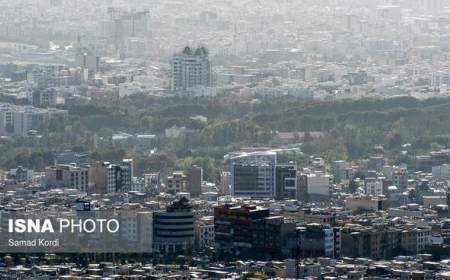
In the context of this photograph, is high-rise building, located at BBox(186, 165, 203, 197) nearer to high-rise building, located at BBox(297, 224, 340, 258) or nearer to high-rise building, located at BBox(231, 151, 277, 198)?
high-rise building, located at BBox(231, 151, 277, 198)

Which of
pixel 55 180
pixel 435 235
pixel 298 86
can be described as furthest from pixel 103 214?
pixel 298 86

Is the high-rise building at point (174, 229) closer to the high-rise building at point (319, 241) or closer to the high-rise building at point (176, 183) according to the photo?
the high-rise building at point (319, 241)

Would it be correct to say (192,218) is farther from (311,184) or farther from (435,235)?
(311,184)

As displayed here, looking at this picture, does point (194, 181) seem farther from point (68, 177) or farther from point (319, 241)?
point (319, 241)

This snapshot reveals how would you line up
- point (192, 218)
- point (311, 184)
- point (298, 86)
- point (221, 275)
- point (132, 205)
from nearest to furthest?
point (221, 275), point (192, 218), point (132, 205), point (311, 184), point (298, 86)

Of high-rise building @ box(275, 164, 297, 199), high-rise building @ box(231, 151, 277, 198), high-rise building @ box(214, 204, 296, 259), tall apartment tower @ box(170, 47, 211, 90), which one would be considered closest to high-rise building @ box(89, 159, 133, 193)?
high-rise building @ box(231, 151, 277, 198)

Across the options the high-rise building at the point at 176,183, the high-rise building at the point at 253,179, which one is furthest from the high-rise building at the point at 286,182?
the high-rise building at the point at 176,183
